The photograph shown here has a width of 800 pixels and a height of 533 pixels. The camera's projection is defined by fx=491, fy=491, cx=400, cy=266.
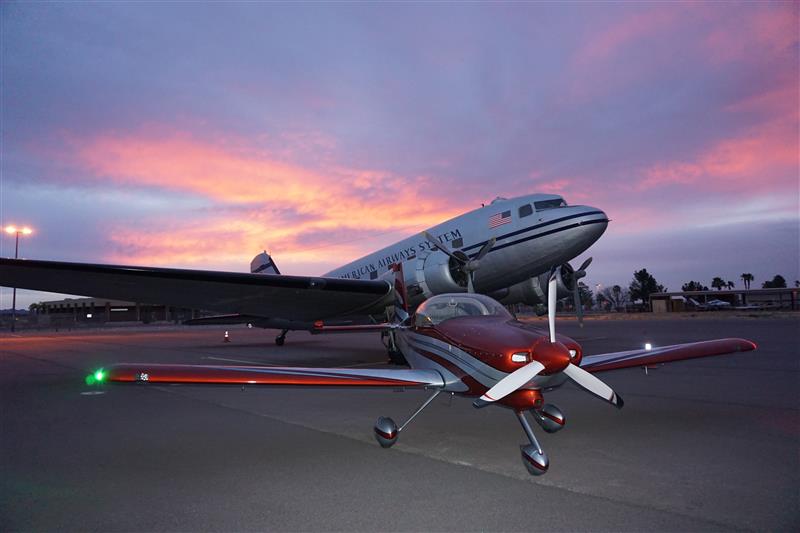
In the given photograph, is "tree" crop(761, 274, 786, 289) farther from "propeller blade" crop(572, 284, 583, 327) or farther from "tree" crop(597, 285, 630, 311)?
"propeller blade" crop(572, 284, 583, 327)

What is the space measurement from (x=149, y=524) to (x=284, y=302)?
1181 cm

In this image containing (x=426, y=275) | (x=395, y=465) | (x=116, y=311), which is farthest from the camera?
(x=116, y=311)

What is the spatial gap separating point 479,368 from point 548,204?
11.0m

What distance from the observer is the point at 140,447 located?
6.16 meters

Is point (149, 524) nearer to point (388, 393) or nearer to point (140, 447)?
point (140, 447)

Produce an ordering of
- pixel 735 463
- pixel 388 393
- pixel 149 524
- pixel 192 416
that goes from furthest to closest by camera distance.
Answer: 1. pixel 388 393
2. pixel 192 416
3. pixel 735 463
4. pixel 149 524

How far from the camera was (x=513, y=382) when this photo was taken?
17.0 feet

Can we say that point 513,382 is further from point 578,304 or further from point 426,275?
point 578,304

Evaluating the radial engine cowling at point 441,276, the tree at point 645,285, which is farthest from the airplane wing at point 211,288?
the tree at point 645,285

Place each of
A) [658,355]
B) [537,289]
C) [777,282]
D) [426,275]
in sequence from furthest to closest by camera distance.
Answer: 1. [777,282]
2. [537,289]
3. [426,275]
4. [658,355]

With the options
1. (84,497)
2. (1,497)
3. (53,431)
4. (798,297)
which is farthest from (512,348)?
(798,297)

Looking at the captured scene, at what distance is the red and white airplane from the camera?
5.21 meters

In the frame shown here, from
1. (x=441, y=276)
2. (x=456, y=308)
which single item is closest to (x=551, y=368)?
(x=456, y=308)

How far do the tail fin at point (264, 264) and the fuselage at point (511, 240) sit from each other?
9911 millimetres
